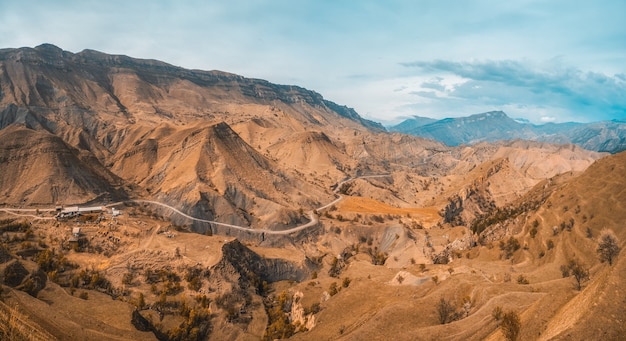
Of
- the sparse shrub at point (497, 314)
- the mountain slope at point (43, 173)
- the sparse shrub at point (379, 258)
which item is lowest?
the sparse shrub at point (379, 258)

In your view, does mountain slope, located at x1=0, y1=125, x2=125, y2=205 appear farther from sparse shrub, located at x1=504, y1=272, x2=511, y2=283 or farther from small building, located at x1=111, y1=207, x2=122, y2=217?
sparse shrub, located at x1=504, y1=272, x2=511, y2=283

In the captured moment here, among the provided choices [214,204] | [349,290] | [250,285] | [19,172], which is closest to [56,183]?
[19,172]

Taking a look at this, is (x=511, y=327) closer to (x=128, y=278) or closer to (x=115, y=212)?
(x=128, y=278)

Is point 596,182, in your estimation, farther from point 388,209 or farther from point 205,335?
point 388,209

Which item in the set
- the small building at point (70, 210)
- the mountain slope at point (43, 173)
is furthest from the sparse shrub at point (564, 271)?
the mountain slope at point (43, 173)

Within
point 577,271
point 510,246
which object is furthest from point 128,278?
point 577,271

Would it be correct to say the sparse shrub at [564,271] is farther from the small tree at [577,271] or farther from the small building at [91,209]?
the small building at [91,209]
